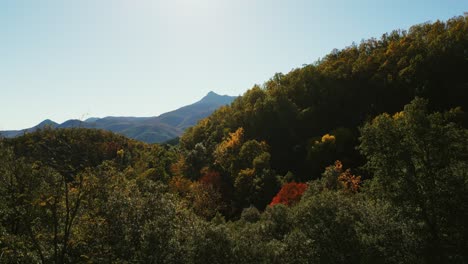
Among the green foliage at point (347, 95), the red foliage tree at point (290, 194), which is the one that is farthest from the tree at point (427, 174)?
the green foliage at point (347, 95)

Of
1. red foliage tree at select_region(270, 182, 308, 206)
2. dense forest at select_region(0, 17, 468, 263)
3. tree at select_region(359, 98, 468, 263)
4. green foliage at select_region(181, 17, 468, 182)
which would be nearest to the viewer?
dense forest at select_region(0, 17, 468, 263)

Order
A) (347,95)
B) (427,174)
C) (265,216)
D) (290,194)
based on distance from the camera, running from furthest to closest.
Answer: (347,95) < (290,194) < (265,216) < (427,174)

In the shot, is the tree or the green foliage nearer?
the tree

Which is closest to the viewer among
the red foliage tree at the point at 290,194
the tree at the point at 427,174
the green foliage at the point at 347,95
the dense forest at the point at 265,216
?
the dense forest at the point at 265,216

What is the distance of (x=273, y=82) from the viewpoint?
4289 inches

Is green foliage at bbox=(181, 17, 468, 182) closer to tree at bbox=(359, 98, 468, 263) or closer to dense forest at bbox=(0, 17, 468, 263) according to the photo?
dense forest at bbox=(0, 17, 468, 263)

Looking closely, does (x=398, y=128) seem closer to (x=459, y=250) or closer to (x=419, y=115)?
(x=419, y=115)

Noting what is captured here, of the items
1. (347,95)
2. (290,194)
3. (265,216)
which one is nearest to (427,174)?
(265,216)

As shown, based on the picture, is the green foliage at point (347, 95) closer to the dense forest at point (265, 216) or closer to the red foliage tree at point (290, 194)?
the red foliage tree at point (290, 194)

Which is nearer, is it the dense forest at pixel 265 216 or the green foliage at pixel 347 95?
the dense forest at pixel 265 216

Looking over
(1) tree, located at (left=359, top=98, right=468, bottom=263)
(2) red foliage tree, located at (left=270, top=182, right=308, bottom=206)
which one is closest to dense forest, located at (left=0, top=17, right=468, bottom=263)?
(1) tree, located at (left=359, top=98, right=468, bottom=263)

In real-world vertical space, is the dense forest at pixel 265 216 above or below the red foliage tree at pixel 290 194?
above

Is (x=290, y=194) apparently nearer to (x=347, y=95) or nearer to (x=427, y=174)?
(x=427, y=174)

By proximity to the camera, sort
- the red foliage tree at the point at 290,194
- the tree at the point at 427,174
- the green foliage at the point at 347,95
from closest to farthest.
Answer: the tree at the point at 427,174 → the red foliage tree at the point at 290,194 → the green foliage at the point at 347,95
